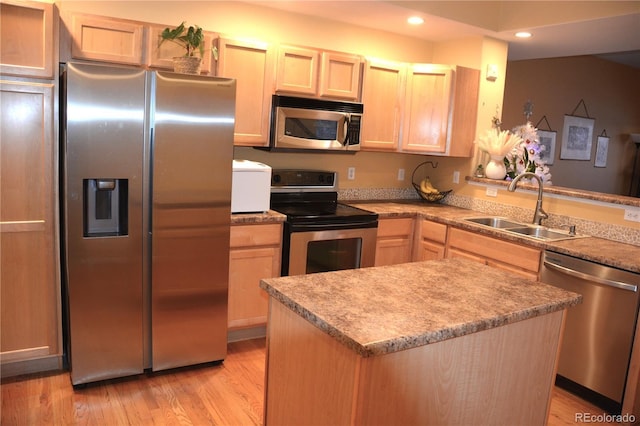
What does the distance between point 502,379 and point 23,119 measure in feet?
8.22

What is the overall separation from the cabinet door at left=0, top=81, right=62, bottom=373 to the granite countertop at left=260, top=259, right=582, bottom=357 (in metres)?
1.57

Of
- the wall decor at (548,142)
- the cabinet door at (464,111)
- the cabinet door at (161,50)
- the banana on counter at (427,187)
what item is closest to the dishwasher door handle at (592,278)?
the cabinet door at (464,111)

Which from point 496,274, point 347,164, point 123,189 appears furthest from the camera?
point 347,164

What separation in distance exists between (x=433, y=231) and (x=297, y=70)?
1570 mm

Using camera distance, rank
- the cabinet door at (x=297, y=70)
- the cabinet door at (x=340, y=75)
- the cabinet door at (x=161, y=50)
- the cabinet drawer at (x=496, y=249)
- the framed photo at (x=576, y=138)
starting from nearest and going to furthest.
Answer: the cabinet door at (x=161, y=50) → the cabinet drawer at (x=496, y=249) → the cabinet door at (x=297, y=70) → the cabinet door at (x=340, y=75) → the framed photo at (x=576, y=138)

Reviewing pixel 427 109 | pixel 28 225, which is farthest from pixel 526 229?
pixel 28 225

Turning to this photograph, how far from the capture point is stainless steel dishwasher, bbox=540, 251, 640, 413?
8.75 feet

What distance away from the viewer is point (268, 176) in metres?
3.33

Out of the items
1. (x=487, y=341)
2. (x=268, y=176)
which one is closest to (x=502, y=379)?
(x=487, y=341)

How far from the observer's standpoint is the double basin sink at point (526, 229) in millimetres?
3357

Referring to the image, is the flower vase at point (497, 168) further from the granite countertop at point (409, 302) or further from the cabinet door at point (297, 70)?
the granite countertop at point (409, 302)

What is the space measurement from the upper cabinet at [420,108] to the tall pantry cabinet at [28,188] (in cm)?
222

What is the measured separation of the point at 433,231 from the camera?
386 centimetres

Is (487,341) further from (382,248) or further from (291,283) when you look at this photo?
(382,248)
